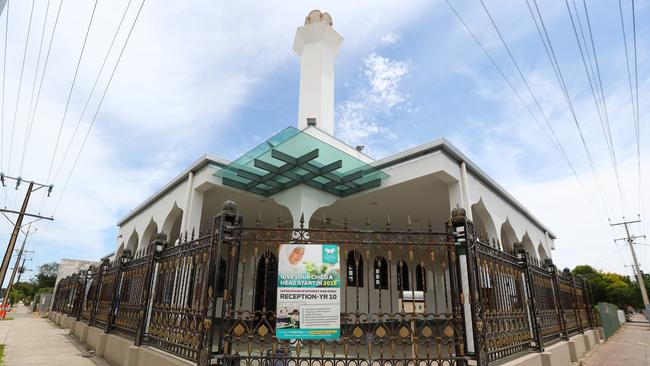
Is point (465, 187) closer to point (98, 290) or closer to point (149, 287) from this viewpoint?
point (149, 287)

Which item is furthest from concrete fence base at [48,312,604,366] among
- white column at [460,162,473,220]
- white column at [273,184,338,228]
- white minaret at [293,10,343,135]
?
white minaret at [293,10,343,135]

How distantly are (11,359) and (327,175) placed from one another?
808 cm

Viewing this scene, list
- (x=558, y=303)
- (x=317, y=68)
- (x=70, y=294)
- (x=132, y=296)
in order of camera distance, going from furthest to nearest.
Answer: (x=317, y=68), (x=70, y=294), (x=558, y=303), (x=132, y=296)

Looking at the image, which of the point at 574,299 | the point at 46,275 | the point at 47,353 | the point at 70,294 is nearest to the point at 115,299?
the point at 47,353

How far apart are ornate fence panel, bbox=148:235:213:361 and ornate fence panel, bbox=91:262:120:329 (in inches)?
104

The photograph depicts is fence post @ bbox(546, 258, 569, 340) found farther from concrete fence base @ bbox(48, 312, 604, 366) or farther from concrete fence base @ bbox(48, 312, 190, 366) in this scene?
concrete fence base @ bbox(48, 312, 190, 366)

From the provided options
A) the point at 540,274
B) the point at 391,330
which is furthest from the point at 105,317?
the point at 540,274

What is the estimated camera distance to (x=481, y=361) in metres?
3.92

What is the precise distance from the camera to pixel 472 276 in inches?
A: 167

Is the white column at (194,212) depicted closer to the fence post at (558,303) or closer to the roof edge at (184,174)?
the roof edge at (184,174)

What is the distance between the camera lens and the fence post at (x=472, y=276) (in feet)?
13.1

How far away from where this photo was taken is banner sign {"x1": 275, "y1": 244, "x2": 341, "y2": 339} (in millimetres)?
3971

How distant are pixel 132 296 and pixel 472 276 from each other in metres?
6.01

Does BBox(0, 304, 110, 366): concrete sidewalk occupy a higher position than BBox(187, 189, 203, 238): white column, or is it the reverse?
BBox(187, 189, 203, 238): white column
